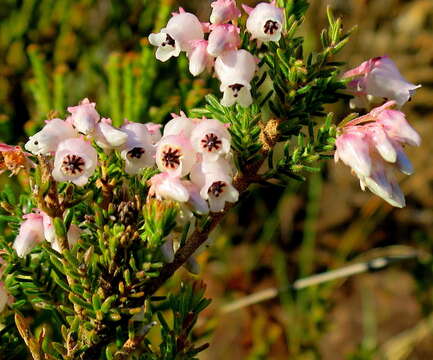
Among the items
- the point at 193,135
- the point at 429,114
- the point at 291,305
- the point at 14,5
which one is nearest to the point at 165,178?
the point at 193,135

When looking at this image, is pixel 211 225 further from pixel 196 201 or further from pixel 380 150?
pixel 380 150

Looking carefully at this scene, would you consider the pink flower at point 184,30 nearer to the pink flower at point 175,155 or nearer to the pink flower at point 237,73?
the pink flower at point 237,73

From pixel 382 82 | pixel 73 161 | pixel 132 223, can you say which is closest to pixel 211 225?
pixel 132 223

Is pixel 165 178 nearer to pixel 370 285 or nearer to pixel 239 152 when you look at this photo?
pixel 239 152

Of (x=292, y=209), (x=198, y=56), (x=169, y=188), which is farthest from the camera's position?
(x=292, y=209)

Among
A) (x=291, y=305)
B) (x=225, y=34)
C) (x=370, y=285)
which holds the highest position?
(x=225, y=34)

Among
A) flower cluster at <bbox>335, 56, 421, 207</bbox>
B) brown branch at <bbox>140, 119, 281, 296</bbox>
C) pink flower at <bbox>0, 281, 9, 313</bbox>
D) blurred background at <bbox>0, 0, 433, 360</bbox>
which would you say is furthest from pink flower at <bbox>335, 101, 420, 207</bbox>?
blurred background at <bbox>0, 0, 433, 360</bbox>

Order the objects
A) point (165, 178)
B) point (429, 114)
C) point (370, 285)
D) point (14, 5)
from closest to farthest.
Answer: point (165, 178) < point (14, 5) < point (370, 285) < point (429, 114)

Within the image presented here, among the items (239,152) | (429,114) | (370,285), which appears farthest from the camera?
(429,114)
